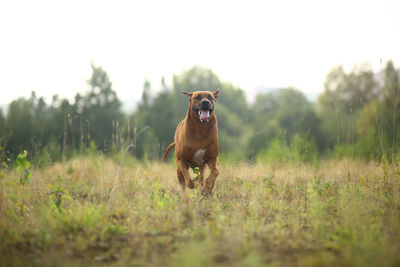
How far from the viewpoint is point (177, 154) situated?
Answer: 545 centimetres

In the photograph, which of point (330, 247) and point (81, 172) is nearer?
point (330, 247)

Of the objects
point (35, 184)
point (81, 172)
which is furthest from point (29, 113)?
point (35, 184)

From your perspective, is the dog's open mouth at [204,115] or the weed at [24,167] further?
the dog's open mouth at [204,115]

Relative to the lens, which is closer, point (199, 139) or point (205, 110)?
point (205, 110)

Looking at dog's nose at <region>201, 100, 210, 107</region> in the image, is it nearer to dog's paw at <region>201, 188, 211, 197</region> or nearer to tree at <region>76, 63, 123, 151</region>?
dog's paw at <region>201, 188, 211, 197</region>

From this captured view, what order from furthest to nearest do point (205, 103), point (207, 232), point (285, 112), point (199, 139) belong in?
point (285, 112), point (199, 139), point (205, 103), point (207, 232)

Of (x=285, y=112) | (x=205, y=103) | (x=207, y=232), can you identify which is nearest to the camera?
(x=207, y=232)

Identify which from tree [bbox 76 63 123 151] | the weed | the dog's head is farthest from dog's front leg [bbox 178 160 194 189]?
tree [bbox 76 63 123 151]

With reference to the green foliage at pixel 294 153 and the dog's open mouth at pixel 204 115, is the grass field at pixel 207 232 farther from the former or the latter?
the green foliage at pixel 294 153

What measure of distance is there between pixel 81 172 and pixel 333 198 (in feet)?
20.0

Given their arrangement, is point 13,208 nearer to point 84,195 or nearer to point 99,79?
point 84,195

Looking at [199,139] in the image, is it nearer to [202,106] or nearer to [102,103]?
[202,106]

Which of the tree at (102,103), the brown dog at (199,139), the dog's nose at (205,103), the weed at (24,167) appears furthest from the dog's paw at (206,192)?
the tree at (102,103)

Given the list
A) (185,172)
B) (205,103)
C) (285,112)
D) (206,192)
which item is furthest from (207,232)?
(285,112)
